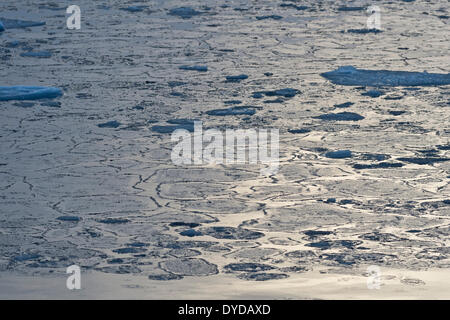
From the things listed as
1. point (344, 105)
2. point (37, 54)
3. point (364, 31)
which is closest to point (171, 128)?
point (344, 105)

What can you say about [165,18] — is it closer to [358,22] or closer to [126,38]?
[126,38]

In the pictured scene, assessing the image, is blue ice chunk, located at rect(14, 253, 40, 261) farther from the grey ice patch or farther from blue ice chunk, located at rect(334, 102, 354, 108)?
blue ice chunk, located at rect(334, 102, 354, 108)

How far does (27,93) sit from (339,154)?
2.77 m

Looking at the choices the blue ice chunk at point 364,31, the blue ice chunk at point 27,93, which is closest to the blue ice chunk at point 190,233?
the blue ice chunk at point 27,93

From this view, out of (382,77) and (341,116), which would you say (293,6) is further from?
(341,116)

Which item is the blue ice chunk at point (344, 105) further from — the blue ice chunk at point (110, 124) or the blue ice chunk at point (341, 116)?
the blue ice chunk at point (110, 124)

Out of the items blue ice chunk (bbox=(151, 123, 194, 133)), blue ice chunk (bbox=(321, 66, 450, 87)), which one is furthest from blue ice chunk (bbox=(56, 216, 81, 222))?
blue ice chunk (bbox=(321, 66, 450, 87))

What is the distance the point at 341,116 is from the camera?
25.5ft

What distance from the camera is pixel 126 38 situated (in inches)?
417

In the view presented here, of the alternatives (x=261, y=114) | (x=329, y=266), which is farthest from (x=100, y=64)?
(x=329, y=266)

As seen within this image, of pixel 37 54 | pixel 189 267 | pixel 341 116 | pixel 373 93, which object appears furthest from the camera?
pixel 37 54

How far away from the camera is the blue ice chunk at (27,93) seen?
827 centimetres

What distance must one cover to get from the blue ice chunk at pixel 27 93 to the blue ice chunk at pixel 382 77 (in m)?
2.28
